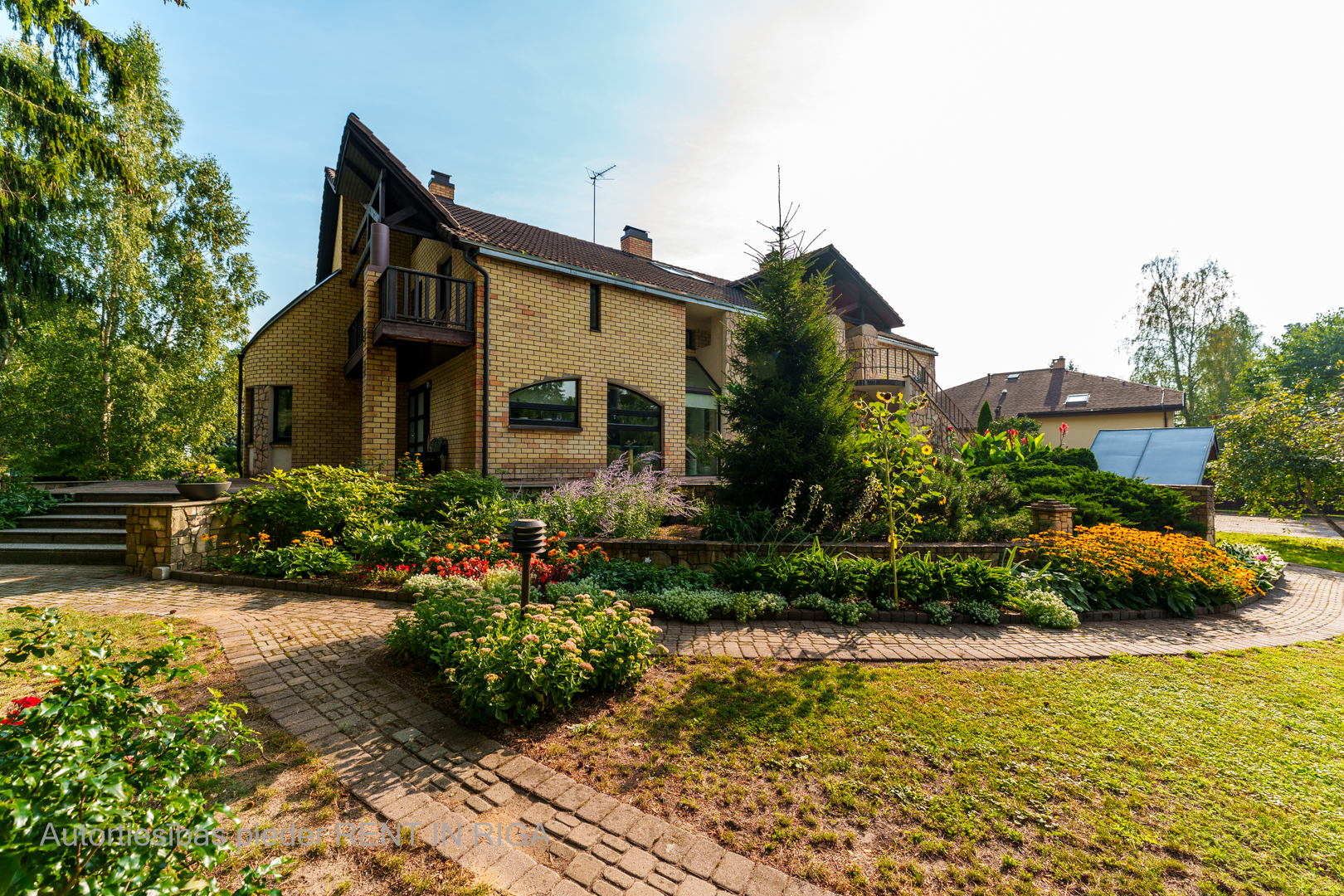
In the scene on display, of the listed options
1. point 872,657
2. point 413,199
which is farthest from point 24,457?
point 872,657

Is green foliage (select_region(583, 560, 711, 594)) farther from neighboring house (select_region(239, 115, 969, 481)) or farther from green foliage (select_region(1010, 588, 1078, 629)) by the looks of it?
neighboring house (select_region(239, 115, 969, 481))

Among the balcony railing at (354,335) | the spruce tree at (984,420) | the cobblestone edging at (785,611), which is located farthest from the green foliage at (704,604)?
the spruce tree at (984,420)

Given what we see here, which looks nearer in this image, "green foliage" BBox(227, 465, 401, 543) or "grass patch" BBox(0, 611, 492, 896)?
"grass patch" BBox(0, 611, 492, 896)

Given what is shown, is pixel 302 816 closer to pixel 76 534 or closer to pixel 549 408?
pixel 549 408

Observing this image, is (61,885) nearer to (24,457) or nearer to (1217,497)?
(1217,497)

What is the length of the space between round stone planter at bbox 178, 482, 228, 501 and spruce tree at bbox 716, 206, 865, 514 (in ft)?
22.9

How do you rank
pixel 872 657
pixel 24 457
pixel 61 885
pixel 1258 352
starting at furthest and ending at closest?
1. pixel 1258 352
2. pixel 24 457
3. pixel 872 657
4. pixel 61 885

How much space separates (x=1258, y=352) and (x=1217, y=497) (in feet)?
88.2

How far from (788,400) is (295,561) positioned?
6.54 meters

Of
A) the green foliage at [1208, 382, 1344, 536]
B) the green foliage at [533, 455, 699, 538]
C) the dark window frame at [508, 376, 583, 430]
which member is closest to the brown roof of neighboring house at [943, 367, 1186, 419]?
the green foliage at [1208, 382, 1344, 536]

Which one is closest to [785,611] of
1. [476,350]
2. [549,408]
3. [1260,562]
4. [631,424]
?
[549,408]

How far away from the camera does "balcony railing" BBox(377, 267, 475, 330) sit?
889cm

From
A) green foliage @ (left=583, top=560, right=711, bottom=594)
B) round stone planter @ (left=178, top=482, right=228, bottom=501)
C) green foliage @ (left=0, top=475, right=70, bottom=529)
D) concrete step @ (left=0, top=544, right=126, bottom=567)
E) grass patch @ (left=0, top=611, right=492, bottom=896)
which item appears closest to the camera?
grass patch @ (left=0, top=611, right=492, bottom=896)

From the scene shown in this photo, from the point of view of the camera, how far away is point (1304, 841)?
88.6 inches
